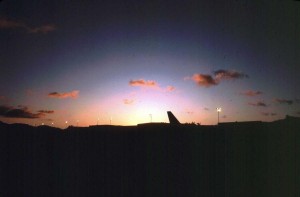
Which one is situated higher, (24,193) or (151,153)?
(151,153)

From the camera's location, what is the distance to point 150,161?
8.87 meters

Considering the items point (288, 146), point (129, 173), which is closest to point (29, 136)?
point (129, 173)

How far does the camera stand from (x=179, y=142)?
31.9ft

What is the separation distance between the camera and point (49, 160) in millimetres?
8523

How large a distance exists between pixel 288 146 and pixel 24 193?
857 centimetres

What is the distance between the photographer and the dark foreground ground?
7879mm

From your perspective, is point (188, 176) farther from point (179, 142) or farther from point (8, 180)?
point (8, 180)

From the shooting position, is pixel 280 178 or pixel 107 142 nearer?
pixel 280 178

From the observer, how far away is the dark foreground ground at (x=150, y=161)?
7.88 metres

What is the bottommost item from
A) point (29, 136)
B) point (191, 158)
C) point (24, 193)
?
point (24, 193)

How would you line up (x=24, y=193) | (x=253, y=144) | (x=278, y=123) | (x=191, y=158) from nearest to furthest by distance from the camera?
(x=24, y=193) → (x=191, y=158) → (x=253, y=144) → (x=278, y=123)

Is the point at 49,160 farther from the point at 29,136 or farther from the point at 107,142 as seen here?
the point at 107,142

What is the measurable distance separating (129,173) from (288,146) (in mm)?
5695

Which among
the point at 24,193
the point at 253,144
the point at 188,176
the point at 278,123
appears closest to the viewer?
the point at 24,193
